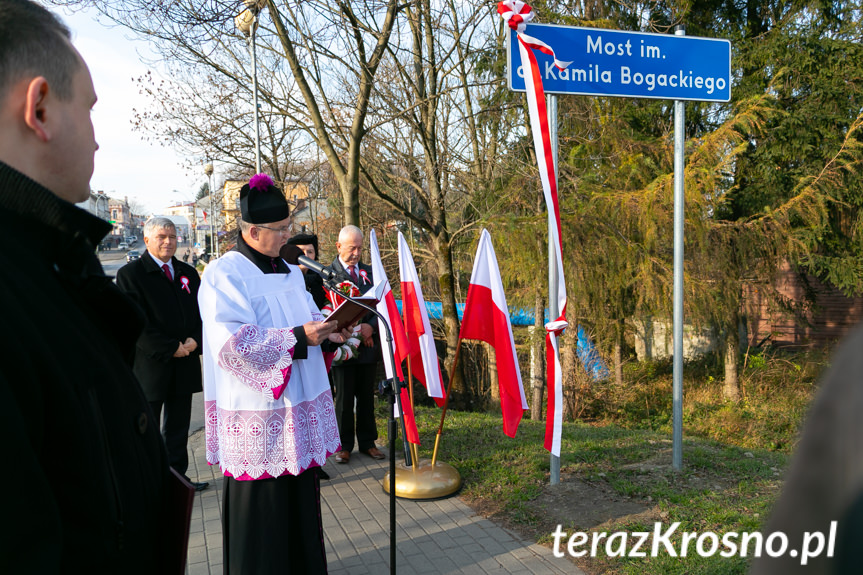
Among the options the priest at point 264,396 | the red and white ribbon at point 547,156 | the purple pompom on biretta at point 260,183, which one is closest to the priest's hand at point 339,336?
the priest at point 264,396

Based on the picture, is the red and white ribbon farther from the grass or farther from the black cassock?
the black cassock

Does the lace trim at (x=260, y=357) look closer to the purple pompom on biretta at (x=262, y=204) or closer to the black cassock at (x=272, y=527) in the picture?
the black cassock at (x=272, y=527)

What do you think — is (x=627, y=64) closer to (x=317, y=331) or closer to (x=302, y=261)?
(x=302, y=261)

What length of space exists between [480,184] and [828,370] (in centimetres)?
1275

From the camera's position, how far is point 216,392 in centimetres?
333

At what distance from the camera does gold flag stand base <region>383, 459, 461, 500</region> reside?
4.90 meters

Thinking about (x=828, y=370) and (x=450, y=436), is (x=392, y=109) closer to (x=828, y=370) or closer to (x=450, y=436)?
(x=450, y=436)

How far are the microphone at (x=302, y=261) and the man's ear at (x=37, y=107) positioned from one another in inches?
77.2

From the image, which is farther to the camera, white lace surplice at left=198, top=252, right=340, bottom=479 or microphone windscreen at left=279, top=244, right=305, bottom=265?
microphone windscreen at left=279, top=244, right=305, bottom=265

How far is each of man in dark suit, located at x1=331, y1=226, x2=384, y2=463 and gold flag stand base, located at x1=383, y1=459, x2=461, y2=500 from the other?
0.93 meters

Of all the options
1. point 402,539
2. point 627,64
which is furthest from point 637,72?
point 402,539

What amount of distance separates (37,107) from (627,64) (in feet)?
14.9

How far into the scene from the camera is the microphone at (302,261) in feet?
9.97

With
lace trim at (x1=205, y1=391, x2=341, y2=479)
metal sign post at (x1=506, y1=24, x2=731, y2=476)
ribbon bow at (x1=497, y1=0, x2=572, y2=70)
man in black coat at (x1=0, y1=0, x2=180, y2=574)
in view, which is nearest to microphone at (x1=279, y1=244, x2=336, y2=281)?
lace trim at (x1=205, y1=391, x2=341, y2=479)
